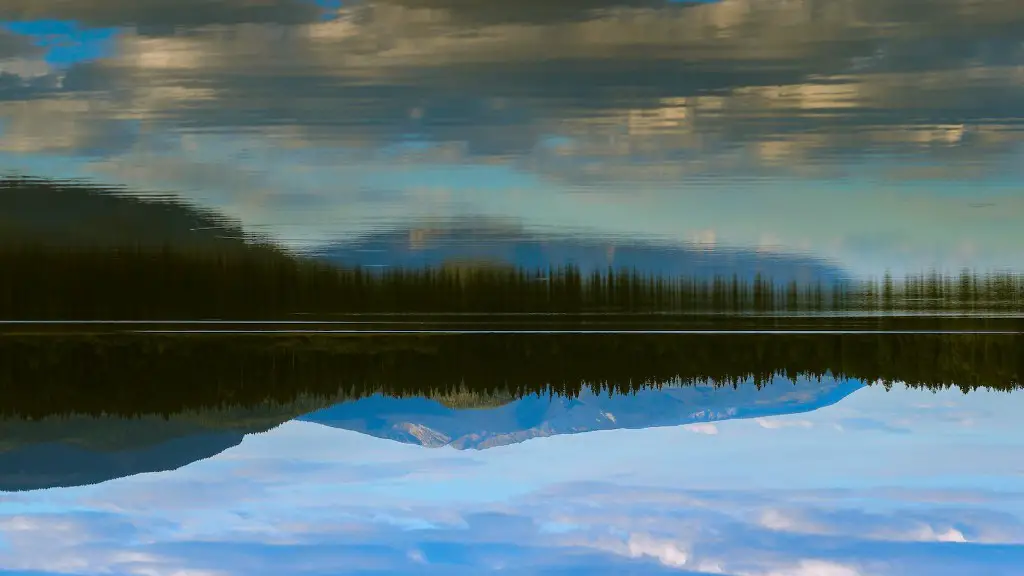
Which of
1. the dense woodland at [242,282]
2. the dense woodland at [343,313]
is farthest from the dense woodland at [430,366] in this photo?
the dense woodland at [242,282]

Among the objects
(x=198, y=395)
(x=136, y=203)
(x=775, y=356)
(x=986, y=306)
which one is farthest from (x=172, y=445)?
(x=986, y=306)

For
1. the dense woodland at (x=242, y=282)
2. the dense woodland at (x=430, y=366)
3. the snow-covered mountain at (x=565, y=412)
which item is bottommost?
the snow-covered mountain at (x=565, y=412)

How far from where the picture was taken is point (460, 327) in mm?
7367

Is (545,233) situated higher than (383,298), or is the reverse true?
(545,233)

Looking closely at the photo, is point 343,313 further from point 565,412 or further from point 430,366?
point 565,412

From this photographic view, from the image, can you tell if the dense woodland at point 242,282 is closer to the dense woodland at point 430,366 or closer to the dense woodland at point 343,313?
the dense woodland at point 343,313

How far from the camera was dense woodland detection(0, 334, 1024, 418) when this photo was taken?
7.46 meters

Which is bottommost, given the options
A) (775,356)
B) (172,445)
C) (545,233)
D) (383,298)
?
(172,445)

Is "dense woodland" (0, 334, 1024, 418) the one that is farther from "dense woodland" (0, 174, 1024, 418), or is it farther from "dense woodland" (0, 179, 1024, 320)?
"dense woodland" (0, 179, 1024, 320)

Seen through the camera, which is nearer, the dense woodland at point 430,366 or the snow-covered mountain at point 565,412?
the snow-covered mountain at point 565,412

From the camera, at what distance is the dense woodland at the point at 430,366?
24.5 ft

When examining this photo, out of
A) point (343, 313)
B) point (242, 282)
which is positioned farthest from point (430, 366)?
point (242, 282)

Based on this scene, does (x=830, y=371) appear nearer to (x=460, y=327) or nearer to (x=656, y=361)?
(x=656, y=361)

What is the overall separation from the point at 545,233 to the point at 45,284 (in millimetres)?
3651
